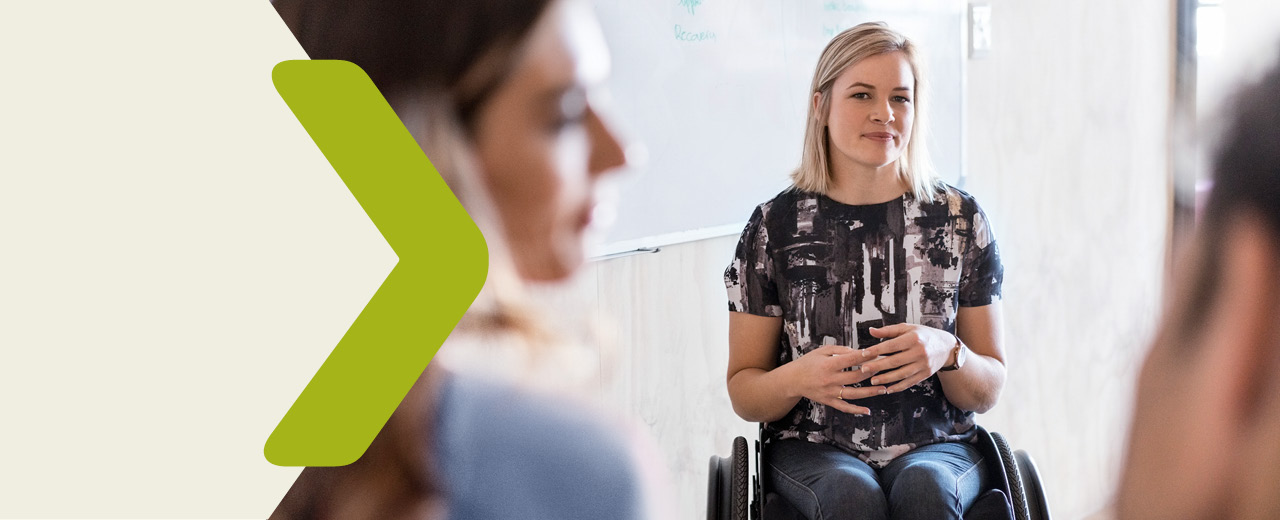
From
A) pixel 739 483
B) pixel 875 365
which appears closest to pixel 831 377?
pixel 875 365

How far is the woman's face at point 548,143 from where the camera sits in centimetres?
90

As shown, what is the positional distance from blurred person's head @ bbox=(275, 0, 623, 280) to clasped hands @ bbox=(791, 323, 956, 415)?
1.14 feet

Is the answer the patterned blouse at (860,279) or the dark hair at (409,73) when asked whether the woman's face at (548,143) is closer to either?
the dark hair at (409,73)

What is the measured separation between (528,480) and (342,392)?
26 cm

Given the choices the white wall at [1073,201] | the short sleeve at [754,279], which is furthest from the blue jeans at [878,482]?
the white wall at [1073,201]

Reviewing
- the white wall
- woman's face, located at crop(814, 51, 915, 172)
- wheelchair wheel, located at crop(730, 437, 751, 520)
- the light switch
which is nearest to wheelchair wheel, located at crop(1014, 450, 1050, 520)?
wheelchair wheel, located at crop(730, 437, 751, 520)

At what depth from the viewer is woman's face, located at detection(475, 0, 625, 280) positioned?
896 millimetres

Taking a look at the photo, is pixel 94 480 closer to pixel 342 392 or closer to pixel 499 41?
pixel 342 392

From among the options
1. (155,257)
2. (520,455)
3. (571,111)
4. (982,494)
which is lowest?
(982,494)

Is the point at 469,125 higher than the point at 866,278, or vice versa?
the point at 469,125

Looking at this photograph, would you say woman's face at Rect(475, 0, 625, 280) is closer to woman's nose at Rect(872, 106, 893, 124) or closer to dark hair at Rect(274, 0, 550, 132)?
dark hair at Rect(274, 0, 550, 132)

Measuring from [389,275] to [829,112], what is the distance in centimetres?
75

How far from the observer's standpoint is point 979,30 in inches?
75.5

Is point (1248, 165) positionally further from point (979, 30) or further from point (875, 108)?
point (979, 30)
